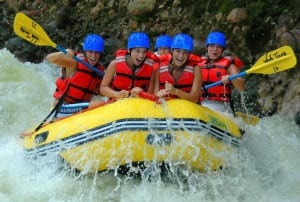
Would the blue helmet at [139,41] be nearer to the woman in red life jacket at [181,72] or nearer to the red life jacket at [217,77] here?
the woman in red life jacket at [181,72]

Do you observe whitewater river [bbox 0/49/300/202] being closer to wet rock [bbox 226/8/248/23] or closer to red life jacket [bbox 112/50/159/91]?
red life jacket [bbox 112/50/159/91]

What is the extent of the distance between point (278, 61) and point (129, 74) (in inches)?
60.4

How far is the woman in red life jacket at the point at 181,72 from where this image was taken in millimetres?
4820

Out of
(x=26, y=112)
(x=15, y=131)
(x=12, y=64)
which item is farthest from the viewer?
(x=12, y=64)

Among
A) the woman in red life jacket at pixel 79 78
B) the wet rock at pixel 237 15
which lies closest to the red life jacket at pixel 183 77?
the woman in red life jacket at pixel 79 78

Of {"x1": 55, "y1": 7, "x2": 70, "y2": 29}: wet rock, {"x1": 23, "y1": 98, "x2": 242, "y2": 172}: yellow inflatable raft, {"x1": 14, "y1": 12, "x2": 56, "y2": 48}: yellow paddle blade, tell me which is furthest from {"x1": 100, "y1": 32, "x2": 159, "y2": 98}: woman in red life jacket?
{"x1": 55, "y1": 7, "x2": 70, "y2": 29}: wet rock

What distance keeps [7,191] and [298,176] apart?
118 inches

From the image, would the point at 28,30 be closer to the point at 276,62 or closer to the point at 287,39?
the point at 276,62

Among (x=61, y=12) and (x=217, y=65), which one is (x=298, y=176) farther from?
(x=61, y=12)

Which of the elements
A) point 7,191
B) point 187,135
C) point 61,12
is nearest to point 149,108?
point 187,135

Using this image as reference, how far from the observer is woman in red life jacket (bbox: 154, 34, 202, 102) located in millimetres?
4820

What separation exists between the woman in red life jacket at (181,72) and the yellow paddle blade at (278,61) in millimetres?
662

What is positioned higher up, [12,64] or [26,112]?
[12,64]

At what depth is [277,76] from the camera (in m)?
7.58
